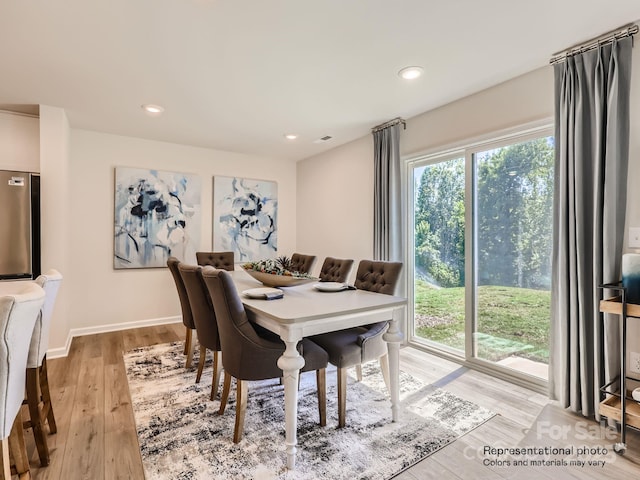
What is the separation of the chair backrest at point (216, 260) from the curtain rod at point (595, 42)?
3817mm

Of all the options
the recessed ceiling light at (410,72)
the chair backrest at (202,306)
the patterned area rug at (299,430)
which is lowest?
the patterned area rug at (299,430)

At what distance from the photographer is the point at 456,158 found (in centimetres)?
338

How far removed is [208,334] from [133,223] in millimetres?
2753

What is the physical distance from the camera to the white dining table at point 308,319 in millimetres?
1752

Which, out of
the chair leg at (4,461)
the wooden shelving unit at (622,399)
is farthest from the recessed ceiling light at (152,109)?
the wooden shelving unit at (622,399)

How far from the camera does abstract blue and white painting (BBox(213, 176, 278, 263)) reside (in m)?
5.02

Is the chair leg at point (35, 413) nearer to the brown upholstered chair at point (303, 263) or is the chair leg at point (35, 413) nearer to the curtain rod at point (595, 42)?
the brown upholstered chair at point (303, 263)

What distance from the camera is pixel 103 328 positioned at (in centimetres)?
427

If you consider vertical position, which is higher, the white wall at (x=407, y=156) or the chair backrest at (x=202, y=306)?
the white wall at (x=407, y=156)

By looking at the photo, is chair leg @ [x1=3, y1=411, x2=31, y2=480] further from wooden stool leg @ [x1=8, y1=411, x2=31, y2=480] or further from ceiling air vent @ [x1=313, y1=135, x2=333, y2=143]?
ceiling air vent @ [x1=313, y1=135, x2=333, y2=143]

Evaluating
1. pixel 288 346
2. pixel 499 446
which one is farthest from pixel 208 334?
pixel 499 446

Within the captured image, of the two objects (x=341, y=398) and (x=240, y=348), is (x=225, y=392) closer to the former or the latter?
(x=240, y=348)

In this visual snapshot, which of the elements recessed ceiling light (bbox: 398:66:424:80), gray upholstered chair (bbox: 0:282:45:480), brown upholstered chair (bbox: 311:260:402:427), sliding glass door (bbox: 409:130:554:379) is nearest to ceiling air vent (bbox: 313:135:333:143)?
sliding glass door (bbox: 409:130:554:379)

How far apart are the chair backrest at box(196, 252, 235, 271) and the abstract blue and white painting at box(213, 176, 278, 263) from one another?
2.11 ft
